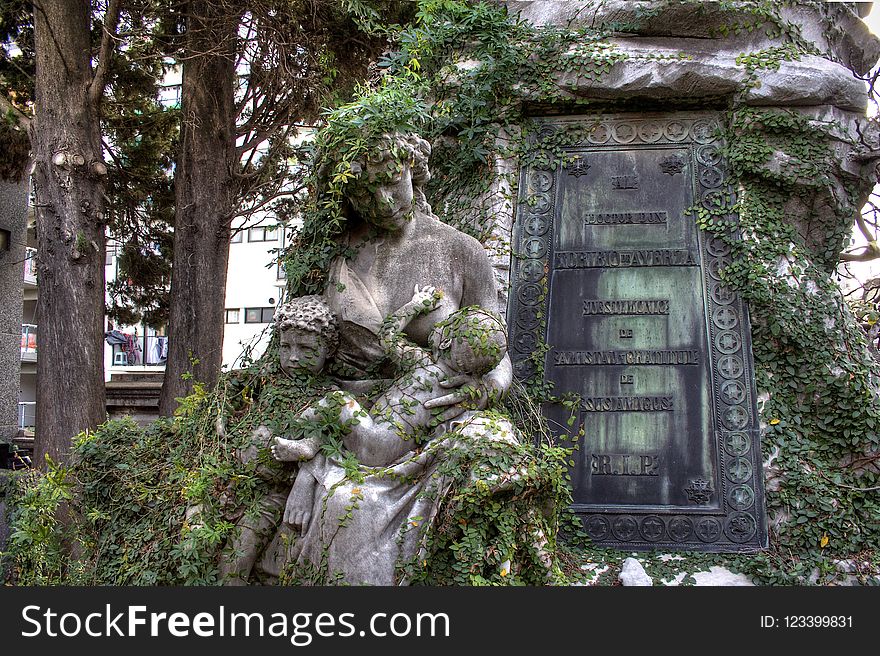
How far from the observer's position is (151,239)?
431 inches

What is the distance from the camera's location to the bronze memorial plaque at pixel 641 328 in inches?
186

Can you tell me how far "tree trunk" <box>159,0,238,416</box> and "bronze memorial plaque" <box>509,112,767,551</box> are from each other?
16.5 ft

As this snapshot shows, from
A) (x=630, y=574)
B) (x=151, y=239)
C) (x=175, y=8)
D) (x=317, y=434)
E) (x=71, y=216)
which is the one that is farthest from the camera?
(x=151, y=239)

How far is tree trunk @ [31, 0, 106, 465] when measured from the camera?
24.6 feet

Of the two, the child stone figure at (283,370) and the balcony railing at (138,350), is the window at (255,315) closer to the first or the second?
the balcony railing at (138,350)

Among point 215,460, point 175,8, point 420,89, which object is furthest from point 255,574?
point 175,8

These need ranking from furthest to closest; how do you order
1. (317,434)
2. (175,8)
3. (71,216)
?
(175,8), (71,216), (317,434)

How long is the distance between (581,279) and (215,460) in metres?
2.60

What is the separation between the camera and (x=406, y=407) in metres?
3.88

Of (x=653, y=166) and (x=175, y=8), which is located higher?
(x=175, y=8)

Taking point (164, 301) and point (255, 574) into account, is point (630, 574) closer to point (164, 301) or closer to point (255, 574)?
point (255, 574)

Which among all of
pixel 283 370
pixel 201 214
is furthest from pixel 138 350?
pixel 283 370

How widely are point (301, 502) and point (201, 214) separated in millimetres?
6224

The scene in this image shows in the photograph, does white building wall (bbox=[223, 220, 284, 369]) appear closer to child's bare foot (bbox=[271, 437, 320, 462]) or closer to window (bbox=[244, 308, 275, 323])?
window (bbox=[244, 308, 275, 323])
